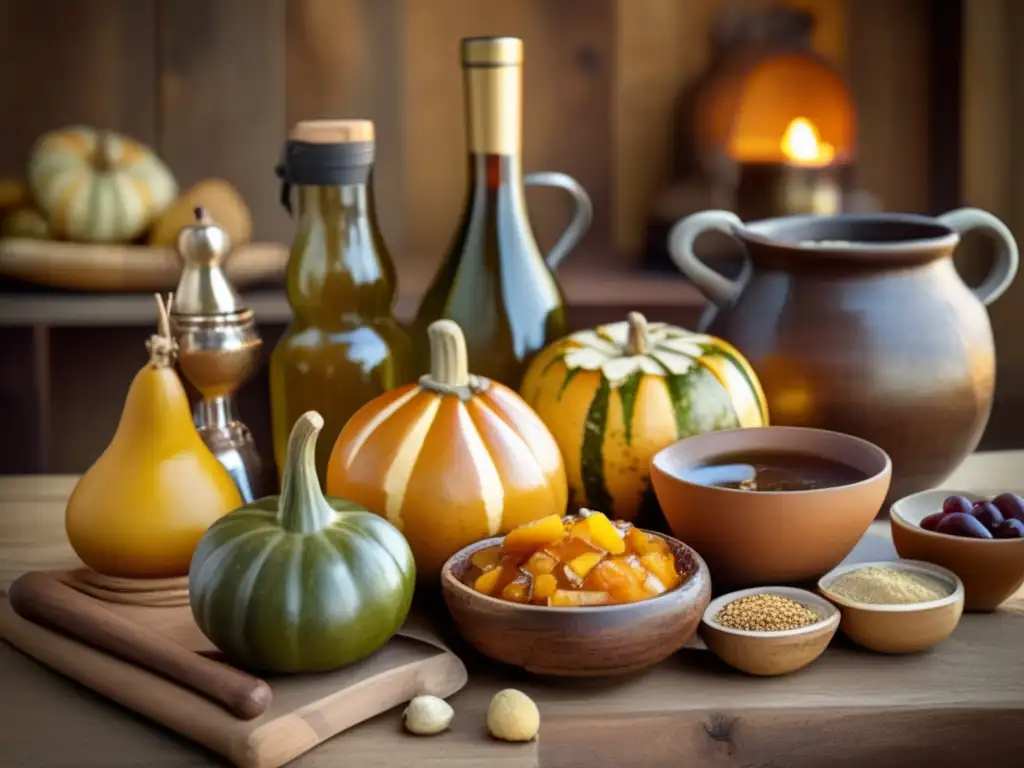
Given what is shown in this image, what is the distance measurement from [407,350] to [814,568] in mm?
399

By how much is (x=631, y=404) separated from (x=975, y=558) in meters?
0.27

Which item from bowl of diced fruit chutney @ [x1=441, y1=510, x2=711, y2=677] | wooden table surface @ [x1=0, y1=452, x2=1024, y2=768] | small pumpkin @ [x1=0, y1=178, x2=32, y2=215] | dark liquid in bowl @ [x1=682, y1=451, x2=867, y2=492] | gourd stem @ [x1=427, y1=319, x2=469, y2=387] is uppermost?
small pumpkin @ [x1=0, y1=178, x2=32, y2=215]

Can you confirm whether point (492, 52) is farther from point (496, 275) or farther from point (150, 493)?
point (150, 493)

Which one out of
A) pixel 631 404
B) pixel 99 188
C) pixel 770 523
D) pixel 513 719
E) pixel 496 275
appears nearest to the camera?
pixel 513 719

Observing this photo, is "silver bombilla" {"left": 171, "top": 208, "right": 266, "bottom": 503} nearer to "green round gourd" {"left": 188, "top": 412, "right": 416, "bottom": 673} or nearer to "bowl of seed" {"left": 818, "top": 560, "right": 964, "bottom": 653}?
"green round gourd" {"left": 188, "top": 412, "right": 416, "bottom": 673}

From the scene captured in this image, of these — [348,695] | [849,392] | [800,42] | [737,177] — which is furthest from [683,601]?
[800,42]

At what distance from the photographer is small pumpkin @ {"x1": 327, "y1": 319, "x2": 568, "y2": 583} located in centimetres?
95

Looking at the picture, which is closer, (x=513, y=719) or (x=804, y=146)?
(x=513, y=719)

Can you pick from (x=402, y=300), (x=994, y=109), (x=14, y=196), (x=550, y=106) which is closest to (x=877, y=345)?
(x=402, y=300)

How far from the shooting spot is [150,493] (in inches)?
36.6

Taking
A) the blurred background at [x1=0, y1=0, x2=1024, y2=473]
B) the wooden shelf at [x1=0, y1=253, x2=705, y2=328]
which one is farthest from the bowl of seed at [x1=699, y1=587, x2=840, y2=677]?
the blurred background at [x1=0, y1=0, x2=1024, y2=473]

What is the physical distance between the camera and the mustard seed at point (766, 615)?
2.82 feet

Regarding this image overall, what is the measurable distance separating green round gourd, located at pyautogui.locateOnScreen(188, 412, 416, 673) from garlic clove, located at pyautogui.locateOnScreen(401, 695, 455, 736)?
5cm

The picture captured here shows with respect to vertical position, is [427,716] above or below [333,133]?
below
